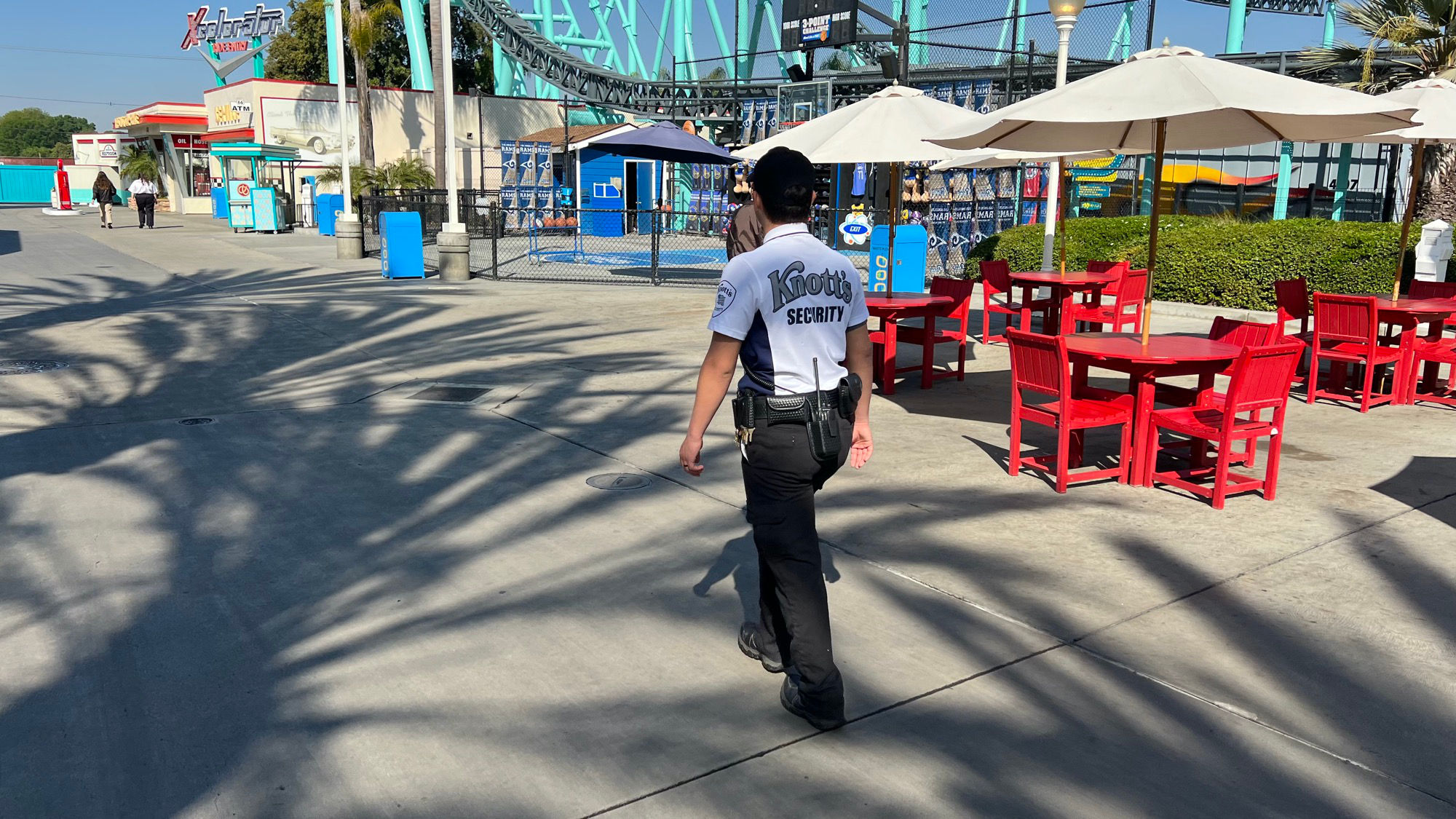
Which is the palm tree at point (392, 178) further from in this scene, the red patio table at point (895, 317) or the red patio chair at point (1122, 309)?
the red patio table at point (895, 317)

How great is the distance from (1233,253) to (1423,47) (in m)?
6.89

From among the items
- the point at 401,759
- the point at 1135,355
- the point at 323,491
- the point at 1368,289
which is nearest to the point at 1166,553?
the point at 1135,355

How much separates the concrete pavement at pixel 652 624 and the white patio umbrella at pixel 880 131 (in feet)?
8.44

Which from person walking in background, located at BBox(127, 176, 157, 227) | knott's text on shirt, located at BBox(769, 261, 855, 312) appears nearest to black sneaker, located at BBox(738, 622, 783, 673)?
knott's text on shirt, located at BBox(769, 261, 855, 312)

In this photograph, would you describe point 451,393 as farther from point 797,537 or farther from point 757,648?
point 797,537

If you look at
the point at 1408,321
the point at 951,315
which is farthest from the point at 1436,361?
the point at 951,315

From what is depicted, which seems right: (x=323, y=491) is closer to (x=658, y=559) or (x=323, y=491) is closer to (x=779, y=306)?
(x=658, y=559)

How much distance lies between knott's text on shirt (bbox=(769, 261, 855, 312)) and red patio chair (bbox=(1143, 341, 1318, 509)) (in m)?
3.30

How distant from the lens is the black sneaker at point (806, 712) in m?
3.63

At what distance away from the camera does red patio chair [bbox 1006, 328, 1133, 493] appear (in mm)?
6355

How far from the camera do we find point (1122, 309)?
12.3 m

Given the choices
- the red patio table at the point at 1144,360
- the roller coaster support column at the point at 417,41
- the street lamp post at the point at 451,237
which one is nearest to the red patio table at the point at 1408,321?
the red patio table at the point at 1144,360

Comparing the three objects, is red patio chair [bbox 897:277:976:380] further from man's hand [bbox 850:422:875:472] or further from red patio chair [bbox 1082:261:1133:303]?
man's hand [bbox 850:422:875:472]

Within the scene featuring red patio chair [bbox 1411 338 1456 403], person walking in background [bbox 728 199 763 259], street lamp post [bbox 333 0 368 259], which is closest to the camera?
red patio chair [bbox 1411 338 1456 403]
